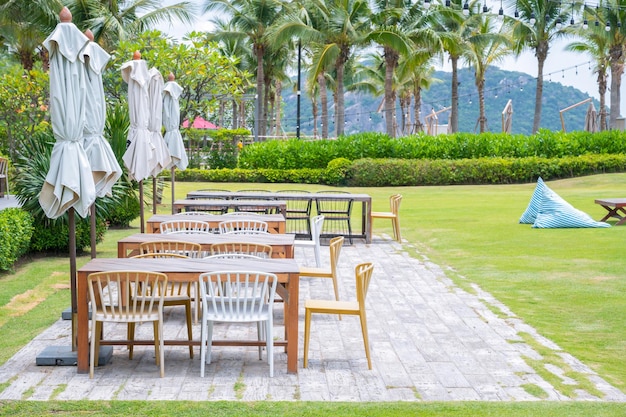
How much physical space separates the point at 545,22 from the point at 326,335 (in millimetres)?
38710

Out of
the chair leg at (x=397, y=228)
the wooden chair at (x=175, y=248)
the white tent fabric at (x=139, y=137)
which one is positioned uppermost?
the white tent fabric at (x=139, y=137)

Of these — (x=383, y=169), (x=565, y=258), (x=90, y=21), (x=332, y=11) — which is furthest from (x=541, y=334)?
(x=332, y=11)

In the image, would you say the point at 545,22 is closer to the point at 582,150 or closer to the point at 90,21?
the point at 582,150

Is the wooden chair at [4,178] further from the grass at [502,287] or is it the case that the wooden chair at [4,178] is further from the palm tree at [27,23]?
the palm tree at [27,23]

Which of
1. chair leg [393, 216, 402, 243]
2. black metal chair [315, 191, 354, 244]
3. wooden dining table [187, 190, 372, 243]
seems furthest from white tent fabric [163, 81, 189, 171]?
chair leg [393, 216, 402, 243]

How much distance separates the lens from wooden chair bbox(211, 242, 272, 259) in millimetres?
8328

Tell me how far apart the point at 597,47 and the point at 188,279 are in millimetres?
48342

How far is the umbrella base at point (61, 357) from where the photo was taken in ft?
22.0

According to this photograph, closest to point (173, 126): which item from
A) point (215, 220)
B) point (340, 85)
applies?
point (215, 220)

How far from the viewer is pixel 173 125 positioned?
15.2 metres

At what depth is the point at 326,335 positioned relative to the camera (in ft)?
26.2

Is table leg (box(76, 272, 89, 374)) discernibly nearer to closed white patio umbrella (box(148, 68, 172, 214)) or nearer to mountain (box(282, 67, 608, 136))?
closed white patio umbrella (box(148, 68, 172, 214))

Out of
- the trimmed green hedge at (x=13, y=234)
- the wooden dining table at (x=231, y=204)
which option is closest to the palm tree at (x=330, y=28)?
the wooden dining table at (x=231, y=204)

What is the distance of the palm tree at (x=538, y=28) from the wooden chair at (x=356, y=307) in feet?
122
